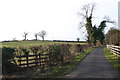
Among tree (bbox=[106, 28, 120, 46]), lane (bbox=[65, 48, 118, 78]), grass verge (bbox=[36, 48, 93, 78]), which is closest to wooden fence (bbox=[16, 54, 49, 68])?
grass verge (bbox=[36, 48, 93, 78])

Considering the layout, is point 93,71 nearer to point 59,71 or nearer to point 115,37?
point 59,71

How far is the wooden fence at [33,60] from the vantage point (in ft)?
40.1

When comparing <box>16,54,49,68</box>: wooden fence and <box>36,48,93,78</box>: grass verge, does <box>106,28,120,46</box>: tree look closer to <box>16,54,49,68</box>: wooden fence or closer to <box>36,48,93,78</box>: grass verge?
<box>36,48,93,78</box>: grass verge

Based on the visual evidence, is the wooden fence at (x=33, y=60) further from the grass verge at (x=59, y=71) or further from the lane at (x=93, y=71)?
the lane at (x=93, y=71)

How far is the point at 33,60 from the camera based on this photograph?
13.5 metres

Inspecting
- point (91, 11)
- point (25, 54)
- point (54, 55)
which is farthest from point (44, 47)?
point (91, 11)

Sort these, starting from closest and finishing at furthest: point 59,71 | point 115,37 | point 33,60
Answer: point 59,71
point 33,60
point 115,37

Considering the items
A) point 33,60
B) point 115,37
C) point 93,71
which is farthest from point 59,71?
point 115,37

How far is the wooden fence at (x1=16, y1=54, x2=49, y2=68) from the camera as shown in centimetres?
1224

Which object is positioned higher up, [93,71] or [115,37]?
[115,37]

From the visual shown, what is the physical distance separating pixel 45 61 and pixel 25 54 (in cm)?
209

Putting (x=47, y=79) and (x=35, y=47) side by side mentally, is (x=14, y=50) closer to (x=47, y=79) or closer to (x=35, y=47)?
(x=35, y=47)

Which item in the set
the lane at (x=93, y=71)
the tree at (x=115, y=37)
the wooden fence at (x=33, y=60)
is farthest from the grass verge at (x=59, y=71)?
the tree at (x=115, y=37)

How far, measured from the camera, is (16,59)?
12.0 m
